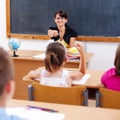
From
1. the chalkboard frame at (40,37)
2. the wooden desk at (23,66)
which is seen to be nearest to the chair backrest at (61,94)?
the wooden desk at (23,66)

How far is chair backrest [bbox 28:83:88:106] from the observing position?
1.88 meters

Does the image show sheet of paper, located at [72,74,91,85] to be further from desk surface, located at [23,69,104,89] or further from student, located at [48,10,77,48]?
student, located at [48,10,77,48]

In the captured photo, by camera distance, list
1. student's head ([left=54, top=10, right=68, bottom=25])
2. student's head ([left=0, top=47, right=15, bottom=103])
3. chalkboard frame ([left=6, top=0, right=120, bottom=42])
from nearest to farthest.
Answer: student's head ([left=0, top=47, right=15, bottom=103]) → student's head ([left=54, top=10, right=68, bottom=25]) → chalkboard frame ([left=6, top=0, right=120, bottom=42])

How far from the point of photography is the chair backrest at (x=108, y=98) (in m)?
1.79

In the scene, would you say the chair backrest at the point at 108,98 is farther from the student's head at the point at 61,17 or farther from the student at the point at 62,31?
the student's head at the point at 61,17

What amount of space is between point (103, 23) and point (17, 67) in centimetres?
179

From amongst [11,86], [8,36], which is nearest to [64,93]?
[11,86]

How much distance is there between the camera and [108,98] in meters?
1.85

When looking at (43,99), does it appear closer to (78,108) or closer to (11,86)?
(78,108)

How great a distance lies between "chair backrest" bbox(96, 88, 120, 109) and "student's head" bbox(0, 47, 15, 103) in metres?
0.96

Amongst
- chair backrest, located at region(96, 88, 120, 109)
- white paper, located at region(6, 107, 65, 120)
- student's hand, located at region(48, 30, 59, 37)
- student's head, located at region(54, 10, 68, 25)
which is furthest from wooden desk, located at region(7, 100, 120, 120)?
student's head, located at region(54, 10, 68, 25)

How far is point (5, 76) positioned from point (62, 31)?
11.6 feet

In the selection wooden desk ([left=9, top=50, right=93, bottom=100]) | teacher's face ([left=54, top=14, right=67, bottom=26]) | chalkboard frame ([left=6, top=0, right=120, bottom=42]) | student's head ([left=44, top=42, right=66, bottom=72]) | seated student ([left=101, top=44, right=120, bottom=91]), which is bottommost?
wooden desk ([left=9, top=50, right=93, bottom=100])

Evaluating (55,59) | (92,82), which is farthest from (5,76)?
(92,82)
